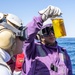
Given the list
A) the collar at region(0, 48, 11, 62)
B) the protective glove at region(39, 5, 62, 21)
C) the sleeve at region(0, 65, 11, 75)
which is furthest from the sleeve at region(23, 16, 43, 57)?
the sleeve at region(0, 65, 11, 75)

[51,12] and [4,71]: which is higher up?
[51,12]

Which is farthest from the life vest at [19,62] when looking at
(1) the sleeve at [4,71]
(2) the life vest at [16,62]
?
(1) the sleeve at [4,71]

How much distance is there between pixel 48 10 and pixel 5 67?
171cm

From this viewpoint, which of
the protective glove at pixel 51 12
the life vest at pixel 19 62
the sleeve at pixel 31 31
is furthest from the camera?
the life vest at pixel 19 62

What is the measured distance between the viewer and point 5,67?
202 cm

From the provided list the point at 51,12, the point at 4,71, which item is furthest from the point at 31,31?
the point at 4,71

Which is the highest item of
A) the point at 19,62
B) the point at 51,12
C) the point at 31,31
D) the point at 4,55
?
the point at 51,12

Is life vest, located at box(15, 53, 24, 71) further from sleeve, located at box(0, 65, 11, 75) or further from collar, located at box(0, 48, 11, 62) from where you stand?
sleeve, located at box(0, 65, 11, 75)

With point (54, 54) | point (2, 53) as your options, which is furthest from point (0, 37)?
point (54, 54)

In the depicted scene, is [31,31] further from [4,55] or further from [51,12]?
[4,55]

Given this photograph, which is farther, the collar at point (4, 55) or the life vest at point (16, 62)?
the life vest at point (16, 62)

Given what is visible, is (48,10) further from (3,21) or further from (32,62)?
(3,21)

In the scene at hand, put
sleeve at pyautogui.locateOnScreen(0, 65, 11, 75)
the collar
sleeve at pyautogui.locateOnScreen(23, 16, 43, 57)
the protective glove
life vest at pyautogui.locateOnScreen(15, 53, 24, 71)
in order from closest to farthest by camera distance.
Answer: sleeve at pyautogui.locateOnScreen(0, 65, 11, 75)
the collar
the protective glove
sleeve at pyautogui.locateOnScreen(23, 16, 43, 57)
life vest at pyautogui.locateOnScreen(15, 53, 24, 71)

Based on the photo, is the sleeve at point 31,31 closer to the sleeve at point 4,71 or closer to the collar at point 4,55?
the collar at point 4,55
